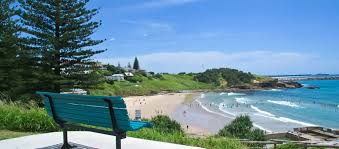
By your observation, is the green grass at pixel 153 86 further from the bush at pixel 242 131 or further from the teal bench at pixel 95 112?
the teal bench at pixel 95 112

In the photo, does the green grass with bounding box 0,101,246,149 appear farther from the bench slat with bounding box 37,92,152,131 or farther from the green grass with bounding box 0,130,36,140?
the bench slat with bounding box 37,92,152,131

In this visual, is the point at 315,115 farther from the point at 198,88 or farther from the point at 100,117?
the point at 198,88

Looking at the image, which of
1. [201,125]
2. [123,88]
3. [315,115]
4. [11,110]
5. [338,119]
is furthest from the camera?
[123,88]

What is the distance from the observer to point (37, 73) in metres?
19.0

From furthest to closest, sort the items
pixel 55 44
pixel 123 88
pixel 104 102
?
pixel 123 88, pixel 55 44, pixel 104 102

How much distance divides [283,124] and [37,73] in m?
24.5

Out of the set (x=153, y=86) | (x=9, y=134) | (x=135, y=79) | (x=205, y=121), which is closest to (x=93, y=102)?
(x=9, y=134)

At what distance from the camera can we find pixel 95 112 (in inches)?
169

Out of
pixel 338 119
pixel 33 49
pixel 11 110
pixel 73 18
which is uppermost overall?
pixel 73 18

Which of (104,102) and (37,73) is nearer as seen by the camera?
(104,102)

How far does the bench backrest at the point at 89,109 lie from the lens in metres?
4.00

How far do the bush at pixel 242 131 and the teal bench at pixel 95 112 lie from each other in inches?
589

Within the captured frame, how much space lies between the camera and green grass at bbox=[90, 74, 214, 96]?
8123 cm

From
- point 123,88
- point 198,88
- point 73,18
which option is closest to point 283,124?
point 73,18
